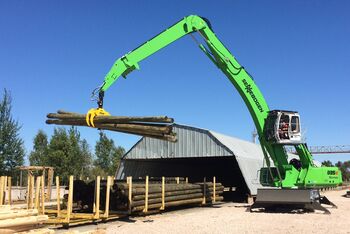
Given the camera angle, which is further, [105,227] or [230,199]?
[230,199]

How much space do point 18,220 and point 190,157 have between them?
2047 cm

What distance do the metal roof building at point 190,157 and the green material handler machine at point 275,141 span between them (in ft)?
19.3

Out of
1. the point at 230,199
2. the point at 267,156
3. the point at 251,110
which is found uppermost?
the point at 251,110

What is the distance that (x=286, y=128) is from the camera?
18641 mm

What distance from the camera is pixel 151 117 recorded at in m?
13.0

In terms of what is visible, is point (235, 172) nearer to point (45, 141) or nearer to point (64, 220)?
point (64, 220)

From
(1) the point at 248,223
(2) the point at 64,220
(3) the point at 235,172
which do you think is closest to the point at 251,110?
(1) the point at 248,223

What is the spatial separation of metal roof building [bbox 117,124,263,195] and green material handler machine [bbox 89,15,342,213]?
232 inches

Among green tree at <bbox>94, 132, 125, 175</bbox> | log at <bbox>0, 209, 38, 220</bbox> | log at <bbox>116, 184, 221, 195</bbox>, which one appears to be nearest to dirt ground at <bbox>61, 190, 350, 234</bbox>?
log at <bbox>116, 184, 221, 195</bbox>

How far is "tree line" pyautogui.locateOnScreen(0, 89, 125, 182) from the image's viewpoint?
33688mm

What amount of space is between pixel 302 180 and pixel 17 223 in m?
14.6

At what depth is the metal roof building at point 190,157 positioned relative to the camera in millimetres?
26297

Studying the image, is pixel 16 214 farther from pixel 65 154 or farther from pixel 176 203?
pixel 65 154

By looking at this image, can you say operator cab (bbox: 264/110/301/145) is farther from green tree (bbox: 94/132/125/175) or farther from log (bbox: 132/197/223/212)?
green tree (bbox: 94/132/125/175)
